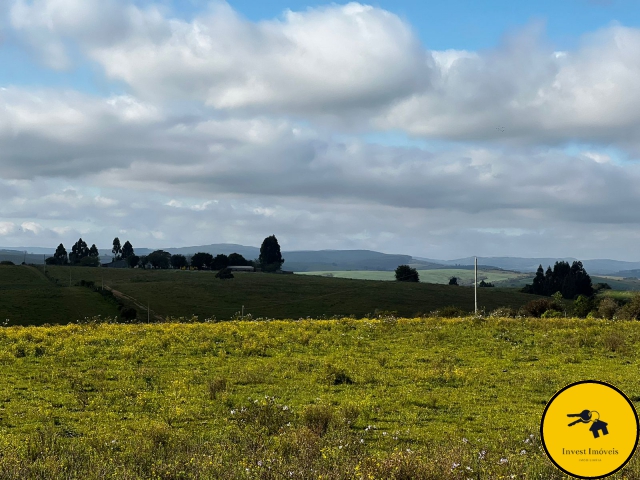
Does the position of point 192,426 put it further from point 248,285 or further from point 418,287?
point 418,287

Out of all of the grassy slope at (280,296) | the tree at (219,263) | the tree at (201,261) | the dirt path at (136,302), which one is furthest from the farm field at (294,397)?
the tree at (201,261)

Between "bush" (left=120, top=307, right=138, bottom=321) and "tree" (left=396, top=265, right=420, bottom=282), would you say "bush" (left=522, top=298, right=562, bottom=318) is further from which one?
"tree" (left=396, top=265, right=420, bottom=282)

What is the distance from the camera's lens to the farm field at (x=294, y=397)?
362 inches

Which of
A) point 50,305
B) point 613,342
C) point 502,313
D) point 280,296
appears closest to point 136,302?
point 50,305

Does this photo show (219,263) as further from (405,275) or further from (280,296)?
(280,296)

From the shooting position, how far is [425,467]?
28.4ft

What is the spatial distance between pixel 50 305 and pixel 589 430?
87.8m

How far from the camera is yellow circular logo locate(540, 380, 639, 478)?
498 cm

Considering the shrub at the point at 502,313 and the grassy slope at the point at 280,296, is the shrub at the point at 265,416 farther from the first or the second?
the grassy slope at the point at 280,296

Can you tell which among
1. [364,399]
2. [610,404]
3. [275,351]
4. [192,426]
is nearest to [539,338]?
[275,351]

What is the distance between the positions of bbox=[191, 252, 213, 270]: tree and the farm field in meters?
165

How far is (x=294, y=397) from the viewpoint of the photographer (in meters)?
15.5

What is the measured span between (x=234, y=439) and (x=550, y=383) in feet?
36.2

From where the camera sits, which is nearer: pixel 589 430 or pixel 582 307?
pixel 589 430
